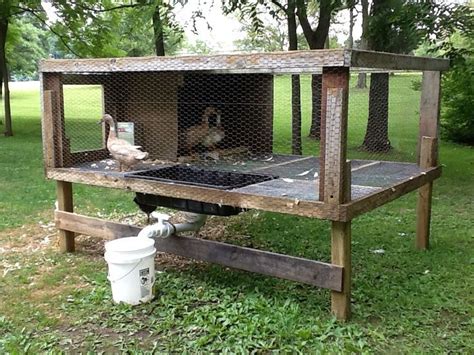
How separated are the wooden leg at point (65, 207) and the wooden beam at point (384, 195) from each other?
7.83ft

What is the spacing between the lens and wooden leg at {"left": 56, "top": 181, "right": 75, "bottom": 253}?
4.38 meters

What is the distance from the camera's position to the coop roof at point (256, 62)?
2.81 metres

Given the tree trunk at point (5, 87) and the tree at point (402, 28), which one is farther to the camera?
the tree trunk at point (5, 87)

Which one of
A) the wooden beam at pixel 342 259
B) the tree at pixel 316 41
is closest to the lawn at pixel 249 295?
the wooden beam at pixel 342 259

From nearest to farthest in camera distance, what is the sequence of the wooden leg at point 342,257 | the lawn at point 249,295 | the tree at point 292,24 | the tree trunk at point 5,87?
1. the lawn at point 249,295
2. the wooden leg at point 342,257
3. the tree at point 292,24
4. the tree trunk at point 5,87

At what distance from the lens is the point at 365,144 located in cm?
727

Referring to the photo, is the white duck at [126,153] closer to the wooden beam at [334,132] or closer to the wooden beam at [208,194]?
the wooden beam at [208,194]

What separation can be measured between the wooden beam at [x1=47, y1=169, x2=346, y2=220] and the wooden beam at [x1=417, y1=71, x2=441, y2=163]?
1826mm

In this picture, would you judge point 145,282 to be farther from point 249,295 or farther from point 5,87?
point 5,87

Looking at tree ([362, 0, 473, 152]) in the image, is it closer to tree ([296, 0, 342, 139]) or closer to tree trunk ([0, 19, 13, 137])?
tree ([296, 0, 342, 139])

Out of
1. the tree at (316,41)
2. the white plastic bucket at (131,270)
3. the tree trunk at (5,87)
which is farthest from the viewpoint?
the tree trunk at (5,87)

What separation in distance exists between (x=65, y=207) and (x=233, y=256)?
5.44ft

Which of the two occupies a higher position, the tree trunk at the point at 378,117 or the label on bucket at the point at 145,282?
→ the tree trunk at the point at 378,117

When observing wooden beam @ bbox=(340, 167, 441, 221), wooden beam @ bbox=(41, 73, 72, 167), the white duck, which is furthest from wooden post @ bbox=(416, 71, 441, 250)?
wooden beam @ bbox=(41, 73, 72, 167)
